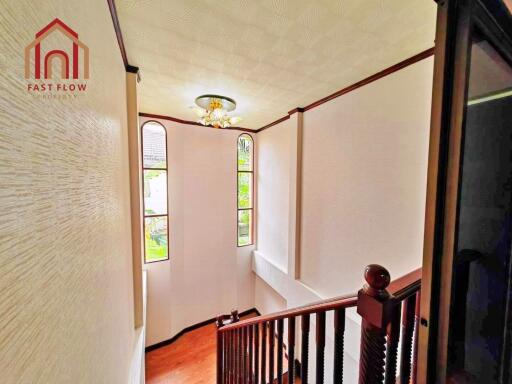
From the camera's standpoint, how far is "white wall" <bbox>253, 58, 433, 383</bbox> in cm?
172

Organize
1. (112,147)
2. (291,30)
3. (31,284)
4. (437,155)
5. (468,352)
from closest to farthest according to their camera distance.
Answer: (31,284) → (437,155) → (468,352) → (112,147) → (291,30)

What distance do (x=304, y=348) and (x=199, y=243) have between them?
3248 mm

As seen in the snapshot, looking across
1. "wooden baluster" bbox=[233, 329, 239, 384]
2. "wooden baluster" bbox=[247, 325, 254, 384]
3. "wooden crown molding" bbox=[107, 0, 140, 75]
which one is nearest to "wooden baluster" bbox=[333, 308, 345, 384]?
"wooden baluster" bbox=[247, 325, 254, 384]

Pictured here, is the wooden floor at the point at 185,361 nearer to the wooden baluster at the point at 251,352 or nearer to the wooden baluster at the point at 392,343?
the wooden baluster at the point at 251,352

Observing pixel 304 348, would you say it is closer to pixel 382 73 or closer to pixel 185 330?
Answer: pixel 382 73

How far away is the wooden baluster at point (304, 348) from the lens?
97cm

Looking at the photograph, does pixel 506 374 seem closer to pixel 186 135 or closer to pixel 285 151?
pixel 285 151

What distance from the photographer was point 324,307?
2.75 feet

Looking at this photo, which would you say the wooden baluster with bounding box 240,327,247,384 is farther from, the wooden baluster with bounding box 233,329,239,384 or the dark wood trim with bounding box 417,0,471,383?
the dark wood trim with bounding box 417,0,471,383

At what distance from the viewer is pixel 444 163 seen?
1.80 ft

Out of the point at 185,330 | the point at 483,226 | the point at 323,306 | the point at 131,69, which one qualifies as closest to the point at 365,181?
the point at 483,226

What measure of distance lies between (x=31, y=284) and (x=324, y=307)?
0.93m

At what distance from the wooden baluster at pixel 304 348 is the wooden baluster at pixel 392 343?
1.08 feet

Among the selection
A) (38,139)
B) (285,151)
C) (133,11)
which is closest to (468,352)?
(38,139)
